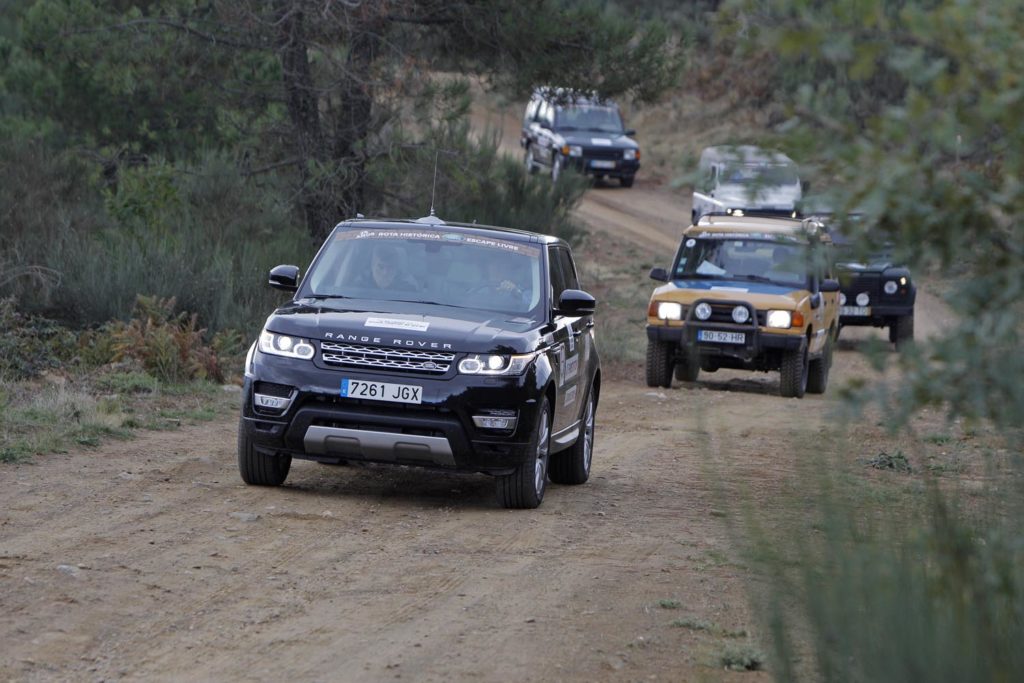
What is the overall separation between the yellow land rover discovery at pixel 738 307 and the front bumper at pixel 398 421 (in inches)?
330

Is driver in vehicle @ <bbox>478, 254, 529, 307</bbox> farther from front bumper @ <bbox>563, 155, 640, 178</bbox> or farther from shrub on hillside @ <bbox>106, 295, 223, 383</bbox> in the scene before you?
front bumper @ <bbox>563, 155, 640, 178</bbox>

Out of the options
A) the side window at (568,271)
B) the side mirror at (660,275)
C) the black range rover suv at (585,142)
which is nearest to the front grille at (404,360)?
the side window at (568,271)

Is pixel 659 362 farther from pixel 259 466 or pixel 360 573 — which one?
pixel 360 573

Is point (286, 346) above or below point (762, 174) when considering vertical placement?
below

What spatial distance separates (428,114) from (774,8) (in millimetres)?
17440

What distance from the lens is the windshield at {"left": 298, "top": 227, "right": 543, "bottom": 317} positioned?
10.2m

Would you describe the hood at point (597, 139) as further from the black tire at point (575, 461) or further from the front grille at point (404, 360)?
the front grille at point (404, 360)

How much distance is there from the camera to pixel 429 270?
1037 cm

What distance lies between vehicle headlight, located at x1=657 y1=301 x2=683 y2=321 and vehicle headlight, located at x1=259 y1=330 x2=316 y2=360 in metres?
9.42

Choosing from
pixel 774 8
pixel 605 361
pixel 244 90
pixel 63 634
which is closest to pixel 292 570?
pixel 63 634

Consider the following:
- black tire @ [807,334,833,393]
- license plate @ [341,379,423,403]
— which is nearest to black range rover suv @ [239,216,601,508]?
license plate @ [341,379,423,403]

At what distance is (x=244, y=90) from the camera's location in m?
23.4

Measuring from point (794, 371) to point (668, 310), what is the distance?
1.65 metres

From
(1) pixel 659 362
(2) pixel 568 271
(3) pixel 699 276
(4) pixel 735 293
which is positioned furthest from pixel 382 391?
(3) pixel 699 276
